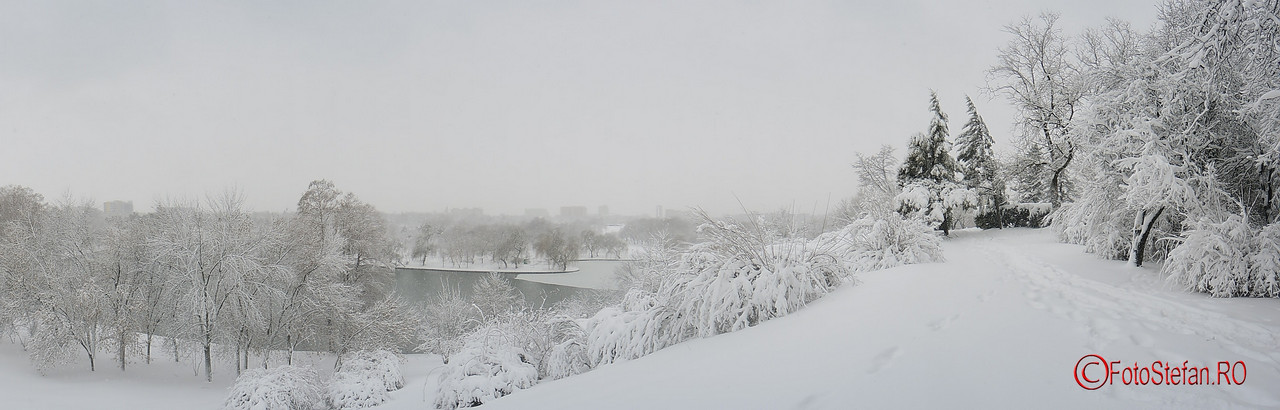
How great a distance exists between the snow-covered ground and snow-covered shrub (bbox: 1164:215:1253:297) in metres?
0.30

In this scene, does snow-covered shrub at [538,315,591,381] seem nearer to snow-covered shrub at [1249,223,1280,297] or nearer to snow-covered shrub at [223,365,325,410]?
A: snow-covered shrub at [1249,223,1280,297]

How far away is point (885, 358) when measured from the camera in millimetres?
3143

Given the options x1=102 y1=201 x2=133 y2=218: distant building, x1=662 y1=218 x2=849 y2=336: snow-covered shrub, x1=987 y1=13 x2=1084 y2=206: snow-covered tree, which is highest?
x1=987 y1=13 x2=1084 y2=206: snow-covered tree

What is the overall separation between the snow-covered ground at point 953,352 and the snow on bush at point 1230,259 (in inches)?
13.2

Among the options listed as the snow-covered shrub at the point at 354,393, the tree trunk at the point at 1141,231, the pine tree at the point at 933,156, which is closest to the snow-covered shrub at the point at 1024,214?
the pine tree at the point at 933,156

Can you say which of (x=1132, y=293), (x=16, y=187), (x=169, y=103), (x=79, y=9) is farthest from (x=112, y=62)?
(x=1132, y=293)

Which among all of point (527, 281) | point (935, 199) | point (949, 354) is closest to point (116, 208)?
point (527, 281)

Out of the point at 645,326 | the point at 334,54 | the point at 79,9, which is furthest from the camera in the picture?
the point at 334,54

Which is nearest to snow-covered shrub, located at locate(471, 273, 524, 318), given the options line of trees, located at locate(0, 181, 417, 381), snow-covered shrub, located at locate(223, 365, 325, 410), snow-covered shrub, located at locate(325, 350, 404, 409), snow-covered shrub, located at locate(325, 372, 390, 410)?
line of trees, located at locate(0, 181, 417, 381)

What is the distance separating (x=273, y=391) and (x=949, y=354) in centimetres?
1317

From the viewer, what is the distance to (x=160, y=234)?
54.3ft

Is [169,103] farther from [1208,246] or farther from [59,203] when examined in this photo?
[1208,246]

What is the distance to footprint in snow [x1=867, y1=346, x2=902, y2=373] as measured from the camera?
2.97m

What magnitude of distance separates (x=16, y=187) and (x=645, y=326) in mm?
34714
